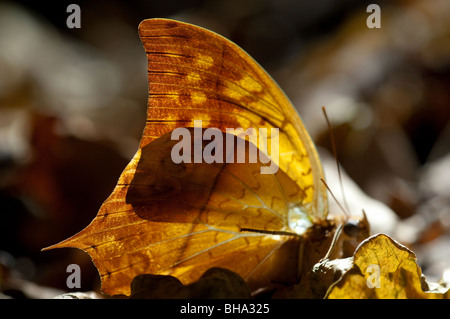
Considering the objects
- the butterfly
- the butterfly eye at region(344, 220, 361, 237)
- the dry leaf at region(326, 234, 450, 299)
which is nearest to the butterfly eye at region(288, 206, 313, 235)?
the butterfly

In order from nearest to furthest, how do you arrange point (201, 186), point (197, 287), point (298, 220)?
point (197, 287), point (201, 186), point (298, 220)

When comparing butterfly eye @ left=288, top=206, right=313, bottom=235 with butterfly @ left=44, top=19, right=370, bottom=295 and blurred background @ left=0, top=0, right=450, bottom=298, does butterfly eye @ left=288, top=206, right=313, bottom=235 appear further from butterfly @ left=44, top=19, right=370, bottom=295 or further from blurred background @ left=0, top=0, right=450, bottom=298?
blurred background @ left=0, top=0, right=450, bottom=298

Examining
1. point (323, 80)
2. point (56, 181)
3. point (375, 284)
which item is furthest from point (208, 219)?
point (323, 80)

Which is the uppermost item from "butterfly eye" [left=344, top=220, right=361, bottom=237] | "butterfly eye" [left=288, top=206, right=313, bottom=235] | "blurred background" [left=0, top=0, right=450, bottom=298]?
"blurred background" [left=0, top=0, right=450, bottom=298]

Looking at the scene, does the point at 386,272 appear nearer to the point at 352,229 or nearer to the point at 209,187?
the point at 352,229

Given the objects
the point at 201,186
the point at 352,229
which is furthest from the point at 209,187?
the point at 352,229

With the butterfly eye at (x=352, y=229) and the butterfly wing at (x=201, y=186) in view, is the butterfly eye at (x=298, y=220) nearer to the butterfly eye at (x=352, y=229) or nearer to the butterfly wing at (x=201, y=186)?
the butterfly wing at (x=201, y=186)
